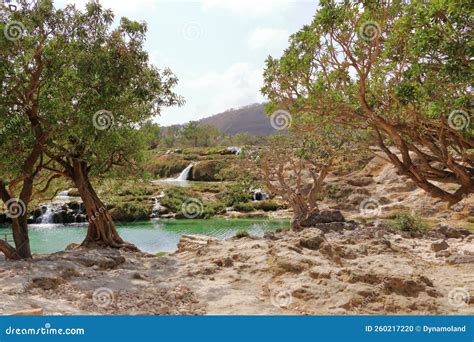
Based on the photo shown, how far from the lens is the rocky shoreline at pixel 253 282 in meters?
10.2

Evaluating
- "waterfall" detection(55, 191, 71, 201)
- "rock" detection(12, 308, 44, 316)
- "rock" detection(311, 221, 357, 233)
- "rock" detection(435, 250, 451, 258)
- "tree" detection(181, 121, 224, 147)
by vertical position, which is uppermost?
"tree" detection(181, 121, 224, 147)

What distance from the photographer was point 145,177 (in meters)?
20.4

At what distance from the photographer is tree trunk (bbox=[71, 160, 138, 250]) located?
1977 cm

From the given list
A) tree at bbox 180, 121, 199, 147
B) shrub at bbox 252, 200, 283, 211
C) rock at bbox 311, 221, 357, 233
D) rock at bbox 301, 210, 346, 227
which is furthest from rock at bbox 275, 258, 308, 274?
tree at bbox 180, 121, 199, 147

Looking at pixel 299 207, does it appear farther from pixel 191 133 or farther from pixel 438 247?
pixel 191 133

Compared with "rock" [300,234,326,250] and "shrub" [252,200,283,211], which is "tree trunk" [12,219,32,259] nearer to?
"rock" [300,234,326,250]

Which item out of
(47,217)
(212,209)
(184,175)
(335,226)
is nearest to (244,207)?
(212,209)

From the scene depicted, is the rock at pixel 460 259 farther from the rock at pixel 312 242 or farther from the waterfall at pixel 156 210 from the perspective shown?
the waterfall at pixel 156 210

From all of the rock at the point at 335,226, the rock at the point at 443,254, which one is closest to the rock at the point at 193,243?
the rock at the point at 335,226

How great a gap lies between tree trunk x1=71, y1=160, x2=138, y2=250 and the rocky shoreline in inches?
83.0

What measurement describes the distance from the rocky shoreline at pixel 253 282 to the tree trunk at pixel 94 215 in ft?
6.92

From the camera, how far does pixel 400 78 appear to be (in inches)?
444
